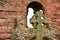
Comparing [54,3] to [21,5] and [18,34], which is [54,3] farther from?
[18,34]

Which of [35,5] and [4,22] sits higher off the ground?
[35,5]

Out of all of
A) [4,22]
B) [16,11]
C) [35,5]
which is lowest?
[4,22]

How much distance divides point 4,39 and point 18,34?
0.59 m

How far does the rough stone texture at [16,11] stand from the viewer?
18.1 feet

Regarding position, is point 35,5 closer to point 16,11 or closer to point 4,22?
point 16,11

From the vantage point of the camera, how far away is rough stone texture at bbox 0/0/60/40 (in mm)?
5508

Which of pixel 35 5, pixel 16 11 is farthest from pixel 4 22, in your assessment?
pixel 35 5

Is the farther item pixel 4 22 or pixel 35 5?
pixel 35 5

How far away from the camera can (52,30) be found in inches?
202

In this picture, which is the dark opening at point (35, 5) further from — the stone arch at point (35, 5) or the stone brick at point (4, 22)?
the stone brick at point (4, 22)

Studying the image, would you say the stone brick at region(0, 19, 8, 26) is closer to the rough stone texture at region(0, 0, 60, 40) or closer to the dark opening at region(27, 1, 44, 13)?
the rough stone texture at region(0, 0, 60, 40)

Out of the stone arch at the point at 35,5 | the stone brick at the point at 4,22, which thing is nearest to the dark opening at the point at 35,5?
the stone arch at the point at 35,5

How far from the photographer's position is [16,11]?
Result: 560 cm

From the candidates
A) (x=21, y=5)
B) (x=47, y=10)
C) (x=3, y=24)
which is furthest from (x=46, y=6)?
(x=3, y=24)
